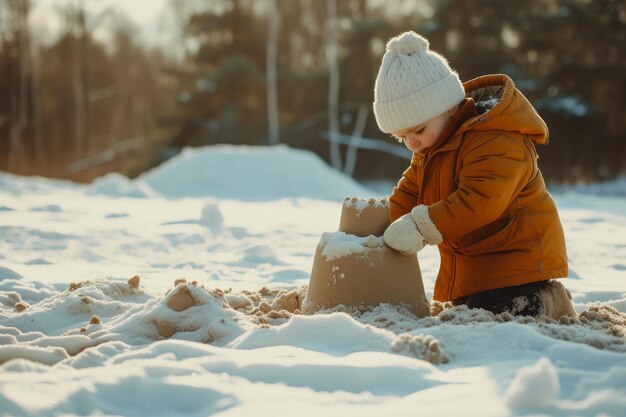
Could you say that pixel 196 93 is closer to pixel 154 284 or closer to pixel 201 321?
pixel 154 284

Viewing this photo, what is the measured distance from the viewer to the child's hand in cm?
269

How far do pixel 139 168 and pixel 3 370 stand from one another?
17.7 meters

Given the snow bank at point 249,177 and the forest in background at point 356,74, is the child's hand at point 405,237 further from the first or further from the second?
the forest in background at point 356,74

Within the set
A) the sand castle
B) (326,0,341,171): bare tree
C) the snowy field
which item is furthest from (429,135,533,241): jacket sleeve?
(326,0,341,171): bare tree

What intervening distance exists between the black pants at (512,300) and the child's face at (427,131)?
671mm

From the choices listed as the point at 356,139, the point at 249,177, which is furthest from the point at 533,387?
the point at 356,139

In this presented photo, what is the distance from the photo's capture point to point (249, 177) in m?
11.7

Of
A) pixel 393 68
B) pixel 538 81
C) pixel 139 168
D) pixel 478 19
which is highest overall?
pixel 478 19

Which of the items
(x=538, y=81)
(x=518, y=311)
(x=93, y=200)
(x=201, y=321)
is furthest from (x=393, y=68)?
(x=538, y=81)

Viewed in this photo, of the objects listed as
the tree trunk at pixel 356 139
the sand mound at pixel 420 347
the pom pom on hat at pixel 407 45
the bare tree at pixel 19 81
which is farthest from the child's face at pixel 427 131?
the bare tree at pixel 19 81

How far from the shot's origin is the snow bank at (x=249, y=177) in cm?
1116

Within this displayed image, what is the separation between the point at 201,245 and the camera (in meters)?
5.52

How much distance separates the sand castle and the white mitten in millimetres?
64

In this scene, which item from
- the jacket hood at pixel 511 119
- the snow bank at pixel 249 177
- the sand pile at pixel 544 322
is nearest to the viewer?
the sand pile at pixel 544 322
